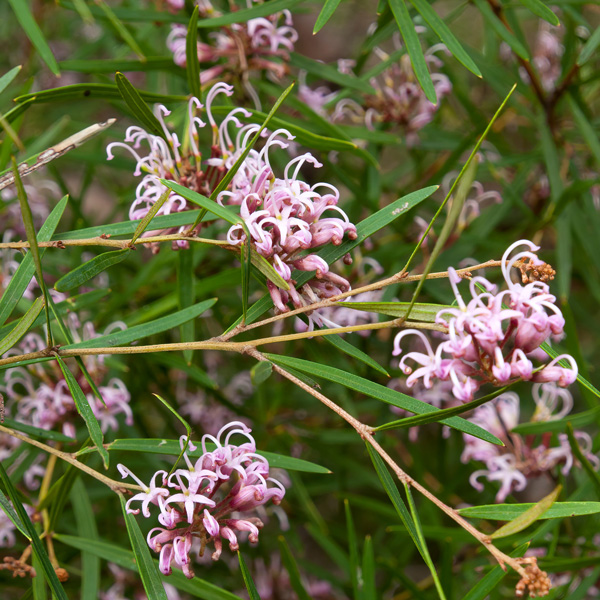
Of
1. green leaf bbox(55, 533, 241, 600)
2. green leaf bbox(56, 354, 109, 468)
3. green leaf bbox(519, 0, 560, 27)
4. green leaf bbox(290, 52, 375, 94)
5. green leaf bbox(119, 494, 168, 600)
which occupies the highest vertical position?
green leaf bbox(519, 0, 560, 27)

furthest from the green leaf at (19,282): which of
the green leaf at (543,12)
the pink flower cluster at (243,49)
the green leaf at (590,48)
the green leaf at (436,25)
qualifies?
the green leaf at (590,48)

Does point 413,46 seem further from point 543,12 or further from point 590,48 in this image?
point 590,48

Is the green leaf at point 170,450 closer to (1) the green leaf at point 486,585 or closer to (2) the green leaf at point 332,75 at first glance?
(1) the green leaf at point 486,585

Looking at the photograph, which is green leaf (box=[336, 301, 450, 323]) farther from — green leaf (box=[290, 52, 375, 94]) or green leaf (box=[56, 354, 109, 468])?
green leaf (box=[290, 52, 375, 94])

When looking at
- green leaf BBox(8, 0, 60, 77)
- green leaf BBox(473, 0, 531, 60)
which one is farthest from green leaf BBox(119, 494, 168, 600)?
green leaf BBox(473, 0, 531, 60)

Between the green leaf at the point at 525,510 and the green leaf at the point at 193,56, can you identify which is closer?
the green leaf at the point at 525,510

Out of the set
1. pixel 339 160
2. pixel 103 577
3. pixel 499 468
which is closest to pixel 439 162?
pixel 339 160
